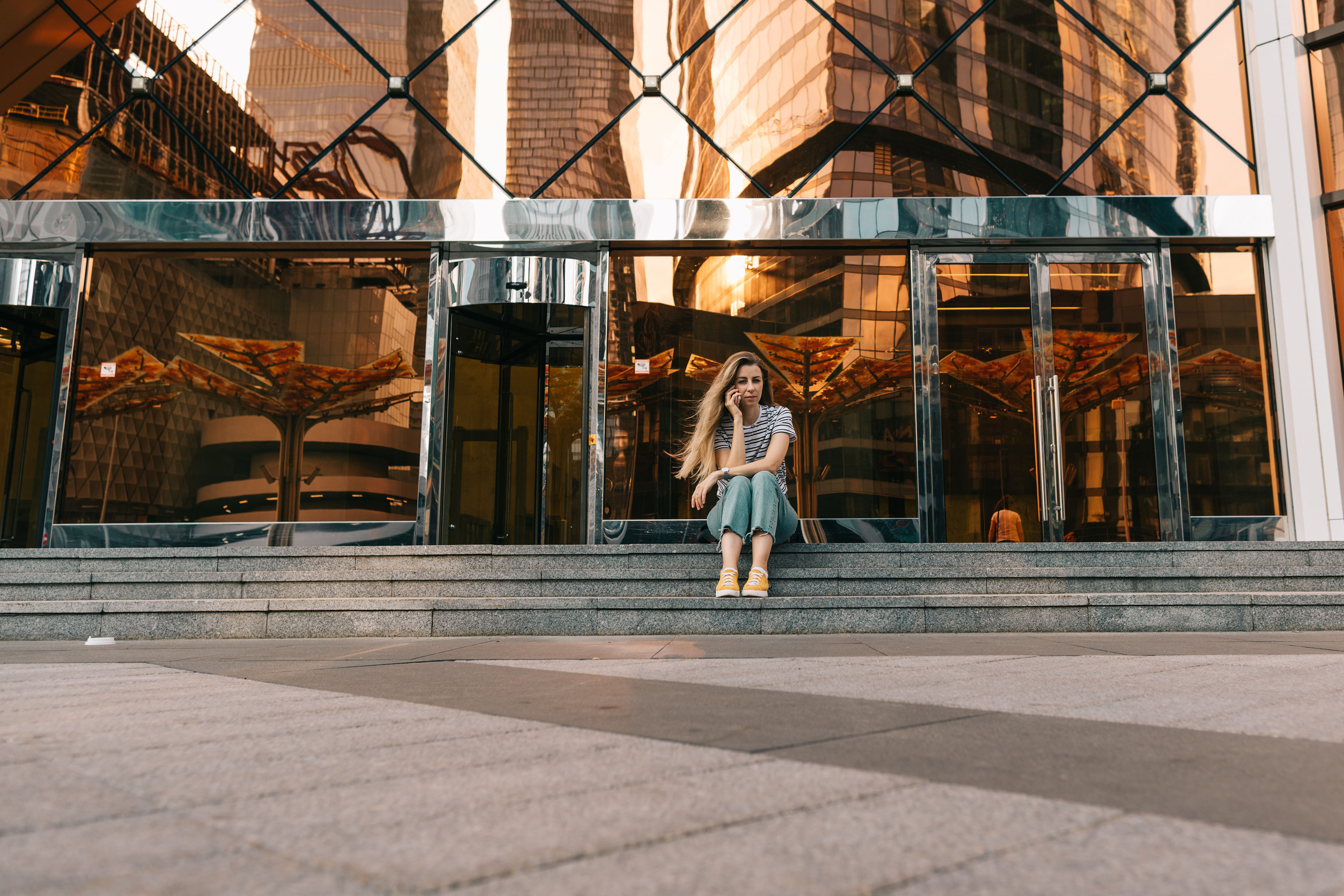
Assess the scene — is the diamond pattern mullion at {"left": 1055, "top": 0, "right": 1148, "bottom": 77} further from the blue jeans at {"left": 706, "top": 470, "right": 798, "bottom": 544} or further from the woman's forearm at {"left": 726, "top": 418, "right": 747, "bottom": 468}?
the blue jeans at {"left": 706, "top": 470, "right": 798, "bottom": 544}

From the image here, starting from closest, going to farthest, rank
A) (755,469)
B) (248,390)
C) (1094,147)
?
1. (755,469)
2. (248,390)
3. (1094,147)

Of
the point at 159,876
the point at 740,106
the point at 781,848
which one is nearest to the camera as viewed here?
the point at 159,876

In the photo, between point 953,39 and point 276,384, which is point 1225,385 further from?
point 276,384

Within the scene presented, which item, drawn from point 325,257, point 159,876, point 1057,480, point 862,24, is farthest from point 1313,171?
point 159,876

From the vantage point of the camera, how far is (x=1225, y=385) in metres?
7.72

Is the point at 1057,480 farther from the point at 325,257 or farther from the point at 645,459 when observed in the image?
the point at 325,257

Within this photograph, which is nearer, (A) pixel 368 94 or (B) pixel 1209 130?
(B) pixel 1209 130

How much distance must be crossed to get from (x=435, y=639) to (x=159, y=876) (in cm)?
398

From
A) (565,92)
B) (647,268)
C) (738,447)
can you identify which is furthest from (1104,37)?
(738,447)

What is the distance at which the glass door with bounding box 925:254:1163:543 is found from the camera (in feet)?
25.0

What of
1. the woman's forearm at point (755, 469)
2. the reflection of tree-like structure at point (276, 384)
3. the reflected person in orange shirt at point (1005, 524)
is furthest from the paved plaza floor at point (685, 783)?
the reflection of tree-like structure at point (276, 384)

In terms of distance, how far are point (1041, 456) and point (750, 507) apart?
3.80 meters

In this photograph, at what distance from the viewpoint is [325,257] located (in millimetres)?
8297

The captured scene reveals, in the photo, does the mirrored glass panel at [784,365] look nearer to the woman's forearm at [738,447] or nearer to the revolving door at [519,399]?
the revolving door at [519,399]
